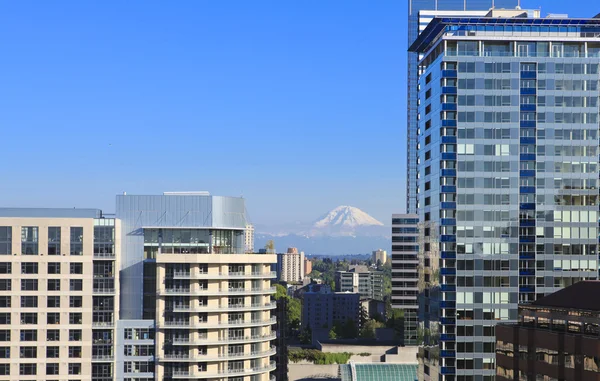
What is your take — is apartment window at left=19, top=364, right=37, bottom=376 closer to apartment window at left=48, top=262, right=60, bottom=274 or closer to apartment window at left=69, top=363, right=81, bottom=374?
apartment window at left=69, top=363, right=81, bottom=374

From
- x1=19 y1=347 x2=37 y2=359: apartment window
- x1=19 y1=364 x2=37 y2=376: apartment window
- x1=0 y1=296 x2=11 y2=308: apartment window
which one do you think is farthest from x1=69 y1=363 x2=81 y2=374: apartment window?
x1=0 y1=296 x2=11 y2=308: apartment window

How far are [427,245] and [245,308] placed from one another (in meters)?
25.9

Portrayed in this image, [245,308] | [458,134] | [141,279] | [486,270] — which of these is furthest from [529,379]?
[141,279]

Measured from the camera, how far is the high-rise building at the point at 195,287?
402ft

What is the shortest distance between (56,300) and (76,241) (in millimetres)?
8153

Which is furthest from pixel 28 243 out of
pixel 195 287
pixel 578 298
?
pixel 578 298

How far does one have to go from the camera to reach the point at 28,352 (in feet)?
401

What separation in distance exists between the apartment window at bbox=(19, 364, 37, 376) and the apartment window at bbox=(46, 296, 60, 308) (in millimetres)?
8033

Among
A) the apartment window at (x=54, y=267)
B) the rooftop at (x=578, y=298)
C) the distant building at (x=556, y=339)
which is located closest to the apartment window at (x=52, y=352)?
the apartment window at (x=54, y=267)

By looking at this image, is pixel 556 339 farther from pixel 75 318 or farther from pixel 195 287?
pixel 75 318

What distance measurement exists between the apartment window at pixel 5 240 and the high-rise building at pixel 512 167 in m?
56.0

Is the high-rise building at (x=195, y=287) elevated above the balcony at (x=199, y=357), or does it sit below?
above

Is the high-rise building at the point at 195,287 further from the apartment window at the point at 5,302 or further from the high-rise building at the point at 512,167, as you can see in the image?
the high-rise building at the point at 512,167

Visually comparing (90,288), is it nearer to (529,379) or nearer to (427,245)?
(427,245)
